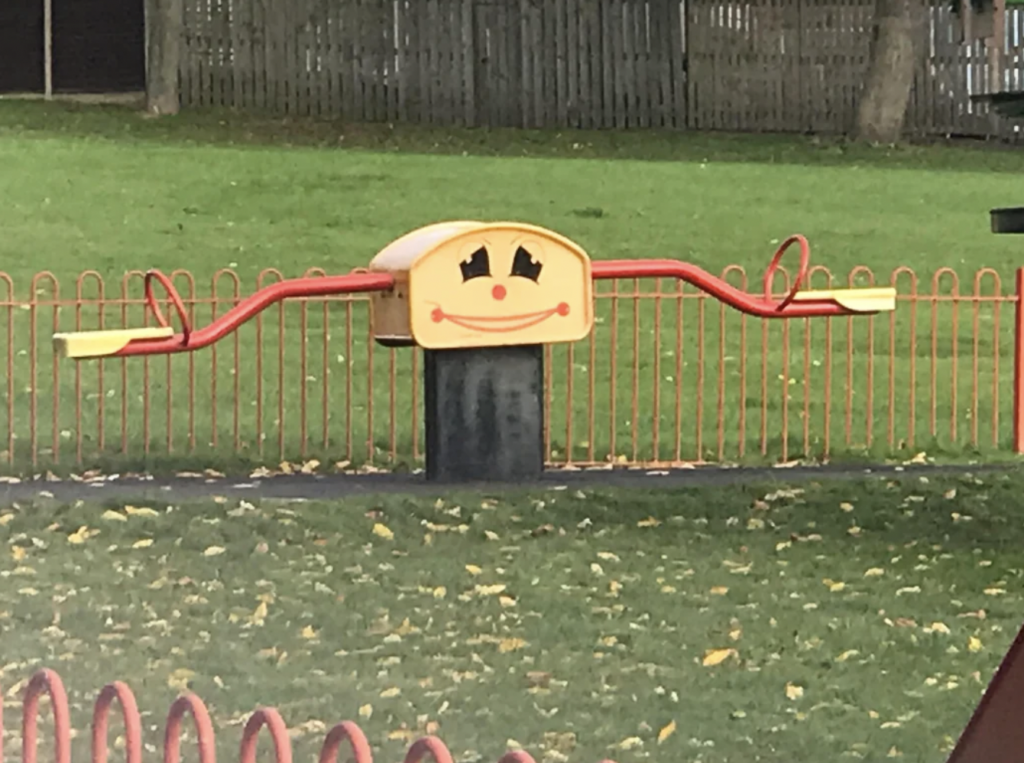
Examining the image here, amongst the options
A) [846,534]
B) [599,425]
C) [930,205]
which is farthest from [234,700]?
[930,205]

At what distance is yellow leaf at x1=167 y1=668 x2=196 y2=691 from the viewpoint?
7.88 meters

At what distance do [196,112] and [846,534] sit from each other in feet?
59.7

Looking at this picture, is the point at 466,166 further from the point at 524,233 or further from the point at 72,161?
the point at 524,233

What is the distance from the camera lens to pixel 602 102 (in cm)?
2827

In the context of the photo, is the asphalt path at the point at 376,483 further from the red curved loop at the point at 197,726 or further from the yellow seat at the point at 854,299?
the red curved loop at the point at 197,726

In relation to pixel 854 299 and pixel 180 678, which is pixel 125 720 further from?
pixel 854 299

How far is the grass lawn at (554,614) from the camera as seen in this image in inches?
295

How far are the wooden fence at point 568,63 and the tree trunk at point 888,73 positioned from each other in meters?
0.66

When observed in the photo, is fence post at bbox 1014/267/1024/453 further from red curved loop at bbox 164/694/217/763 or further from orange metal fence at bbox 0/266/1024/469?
red curved loop at bbox 164/694/217/763

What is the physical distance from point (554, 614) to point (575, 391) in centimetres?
650

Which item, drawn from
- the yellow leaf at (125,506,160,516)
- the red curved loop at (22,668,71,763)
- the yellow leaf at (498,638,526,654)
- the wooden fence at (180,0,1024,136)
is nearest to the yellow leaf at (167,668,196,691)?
the yellow leaf at (498,638,526,654)

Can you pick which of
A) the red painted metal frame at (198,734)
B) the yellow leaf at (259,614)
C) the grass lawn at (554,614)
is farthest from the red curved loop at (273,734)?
the yellow leaf at (259,614)

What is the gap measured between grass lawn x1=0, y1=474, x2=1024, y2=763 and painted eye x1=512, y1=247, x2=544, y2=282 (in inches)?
44.8

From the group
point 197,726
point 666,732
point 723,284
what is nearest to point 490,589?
point 666,732
